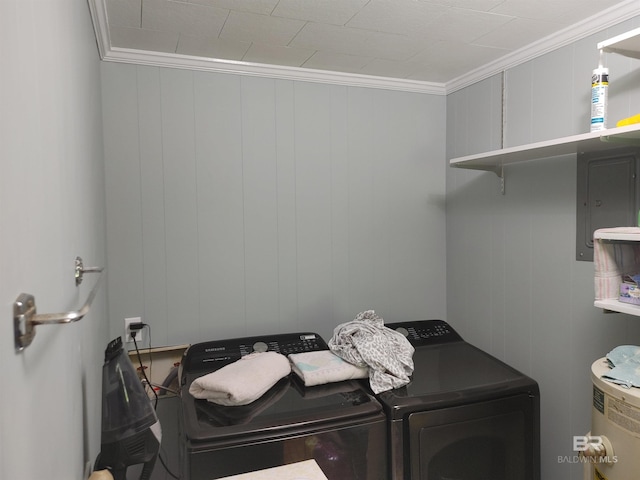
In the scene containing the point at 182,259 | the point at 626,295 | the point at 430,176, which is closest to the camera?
the point at 626,295

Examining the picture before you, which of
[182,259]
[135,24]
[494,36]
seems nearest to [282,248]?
[182,259]

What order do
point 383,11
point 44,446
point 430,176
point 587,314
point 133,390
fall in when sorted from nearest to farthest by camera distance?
point 44,446 → point 133,390 → point 383,11 → point 587,314 → point 430,176

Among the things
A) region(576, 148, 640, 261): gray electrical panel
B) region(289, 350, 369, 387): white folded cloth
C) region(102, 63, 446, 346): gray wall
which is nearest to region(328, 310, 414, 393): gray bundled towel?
region(289, 350, 369, 387): white folded cloth

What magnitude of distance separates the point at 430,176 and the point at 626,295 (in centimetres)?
126

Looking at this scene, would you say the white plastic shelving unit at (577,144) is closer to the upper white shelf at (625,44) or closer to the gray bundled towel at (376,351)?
the upper white shelf at (625,44)

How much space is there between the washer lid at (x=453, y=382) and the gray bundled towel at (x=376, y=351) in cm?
5

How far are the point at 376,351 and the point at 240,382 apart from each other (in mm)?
515

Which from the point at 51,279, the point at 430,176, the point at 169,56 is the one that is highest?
the point at 169,56

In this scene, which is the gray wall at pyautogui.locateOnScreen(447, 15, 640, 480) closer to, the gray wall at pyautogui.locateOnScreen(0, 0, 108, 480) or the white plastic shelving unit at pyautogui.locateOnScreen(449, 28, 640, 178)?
the white plastic shelving unit at pyautogui.locateOnScreen(449, 28, 640, 178)

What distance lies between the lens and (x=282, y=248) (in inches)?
85.1

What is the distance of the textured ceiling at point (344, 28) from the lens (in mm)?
1510

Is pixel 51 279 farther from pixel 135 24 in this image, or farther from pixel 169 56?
pixel 169 56

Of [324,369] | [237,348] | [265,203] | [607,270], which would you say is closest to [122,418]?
[324,369]

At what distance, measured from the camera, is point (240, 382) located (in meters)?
1.44
